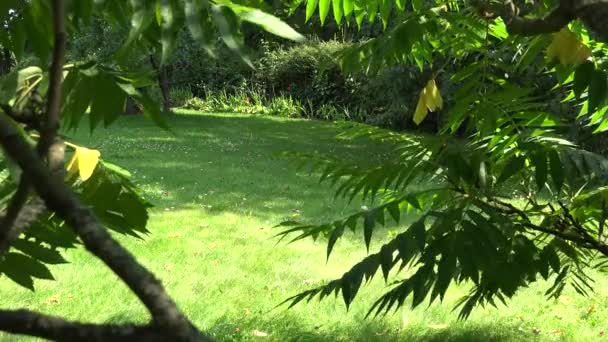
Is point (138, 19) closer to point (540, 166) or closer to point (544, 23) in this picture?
point (544, 23)

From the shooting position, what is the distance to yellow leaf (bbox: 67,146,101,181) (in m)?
1.10

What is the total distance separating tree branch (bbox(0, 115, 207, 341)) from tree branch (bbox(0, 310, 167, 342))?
0.6 inches

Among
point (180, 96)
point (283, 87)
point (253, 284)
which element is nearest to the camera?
point (253, 284)

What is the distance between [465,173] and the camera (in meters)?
1.76

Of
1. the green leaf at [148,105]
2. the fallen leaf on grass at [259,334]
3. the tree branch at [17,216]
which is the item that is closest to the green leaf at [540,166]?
the green leaf at [148,105]

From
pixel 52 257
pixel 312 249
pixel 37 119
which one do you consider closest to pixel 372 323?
pixel 312 249

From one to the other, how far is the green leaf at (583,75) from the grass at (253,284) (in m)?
2.14

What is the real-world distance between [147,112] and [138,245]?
4.17 metres

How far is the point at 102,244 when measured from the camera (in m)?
0.44

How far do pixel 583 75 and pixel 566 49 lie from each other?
0.09 metres

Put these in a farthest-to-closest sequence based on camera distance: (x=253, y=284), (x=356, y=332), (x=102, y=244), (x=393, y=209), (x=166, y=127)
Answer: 1. (x=253, y=284)
2. (x=356, y=332)
3. (x=393, y=209)
4. (x=166, y=127)
5. (x=102, y=244)

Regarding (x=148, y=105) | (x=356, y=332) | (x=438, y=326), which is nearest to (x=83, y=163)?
(x=148, y=105)

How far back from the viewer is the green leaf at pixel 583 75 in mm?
1528

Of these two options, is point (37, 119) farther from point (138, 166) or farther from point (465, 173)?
point (138, 166)
